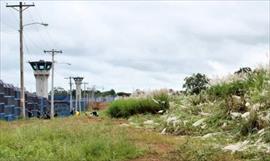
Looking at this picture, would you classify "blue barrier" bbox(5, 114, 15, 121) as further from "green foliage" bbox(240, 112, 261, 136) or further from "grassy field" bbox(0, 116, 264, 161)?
"green foliage" bbox(240, 112, 261, 136)

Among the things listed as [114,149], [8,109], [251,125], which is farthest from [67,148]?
[8,109]

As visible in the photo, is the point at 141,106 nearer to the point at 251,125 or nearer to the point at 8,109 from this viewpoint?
the point at 251,125

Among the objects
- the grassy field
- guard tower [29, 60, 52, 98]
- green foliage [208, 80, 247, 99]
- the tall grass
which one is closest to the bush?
green foliage [208, 80, 247, 99]

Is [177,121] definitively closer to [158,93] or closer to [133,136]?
[133,136]

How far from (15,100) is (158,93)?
2636 centimetres

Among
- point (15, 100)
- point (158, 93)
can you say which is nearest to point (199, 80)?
point (158, 93)

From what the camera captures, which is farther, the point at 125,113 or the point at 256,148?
the point at 125,113

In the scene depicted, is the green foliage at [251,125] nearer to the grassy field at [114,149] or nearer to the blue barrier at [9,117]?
the grassy field at [114,149]

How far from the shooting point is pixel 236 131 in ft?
40.8

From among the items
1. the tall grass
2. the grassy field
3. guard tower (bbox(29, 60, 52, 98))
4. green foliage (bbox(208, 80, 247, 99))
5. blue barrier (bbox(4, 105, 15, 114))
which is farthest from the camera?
guard tower (bbox(29, 60, 52, 98))

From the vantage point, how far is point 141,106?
23312 millimetres

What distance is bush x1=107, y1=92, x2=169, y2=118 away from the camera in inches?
889

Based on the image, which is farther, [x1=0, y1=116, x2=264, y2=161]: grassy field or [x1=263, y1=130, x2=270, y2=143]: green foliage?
[x1=263, y1=130, x2=270, y2=143]: green foliage

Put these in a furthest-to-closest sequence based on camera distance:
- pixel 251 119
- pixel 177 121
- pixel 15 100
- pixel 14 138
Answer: pixel 15 100 < pixel 177 121 < pixel 14 138 < pixel 251 119
